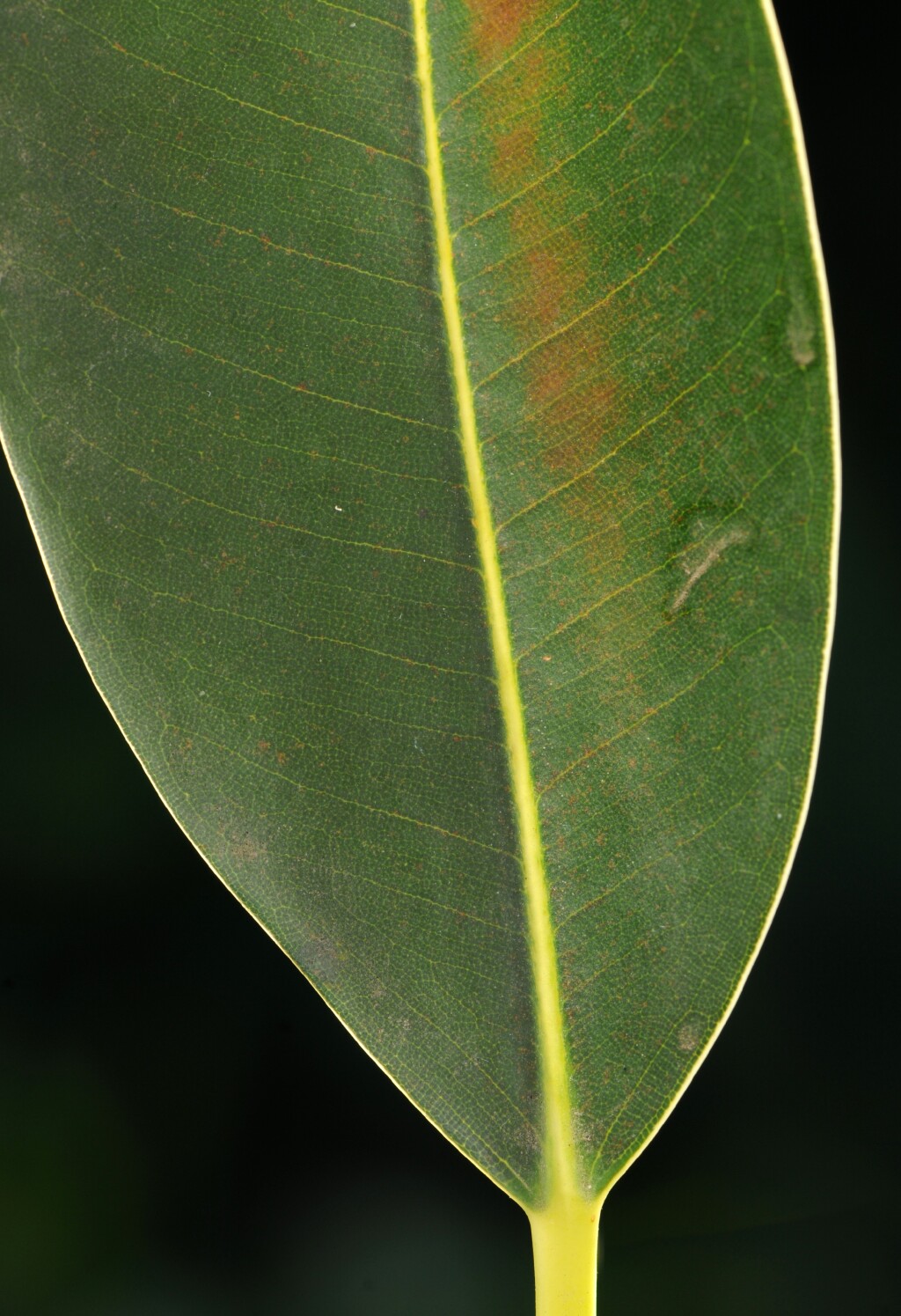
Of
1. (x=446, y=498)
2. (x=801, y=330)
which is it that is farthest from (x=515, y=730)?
(x=801, y=330)

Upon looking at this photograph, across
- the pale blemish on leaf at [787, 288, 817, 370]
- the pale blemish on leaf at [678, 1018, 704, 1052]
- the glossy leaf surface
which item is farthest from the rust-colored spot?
the pale blemish on leaf at [678, 1018, 704, 1052]

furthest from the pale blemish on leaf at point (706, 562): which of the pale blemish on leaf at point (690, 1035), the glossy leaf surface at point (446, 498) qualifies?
the pale blemish on leaf at point (690, 1035)

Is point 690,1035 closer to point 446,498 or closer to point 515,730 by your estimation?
point 515,730

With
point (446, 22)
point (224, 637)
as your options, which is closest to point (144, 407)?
point (224, 637)

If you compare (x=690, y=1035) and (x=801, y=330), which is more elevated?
(x=801, y=330)

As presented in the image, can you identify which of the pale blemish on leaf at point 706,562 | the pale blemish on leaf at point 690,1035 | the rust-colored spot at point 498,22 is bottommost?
the pale blemish on leaf at point 690,1035

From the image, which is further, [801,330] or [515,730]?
[515,730]

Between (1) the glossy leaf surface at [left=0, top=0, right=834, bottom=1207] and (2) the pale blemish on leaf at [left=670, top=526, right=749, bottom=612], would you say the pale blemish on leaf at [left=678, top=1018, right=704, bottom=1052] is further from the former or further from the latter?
(2) the pale blemish on leaf at [left=670, top=526, right=749, bottom=612]

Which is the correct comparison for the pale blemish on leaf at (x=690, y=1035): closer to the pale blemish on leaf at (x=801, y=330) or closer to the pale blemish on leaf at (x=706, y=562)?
the pale blemish on leaf at (x=706, y=562)
